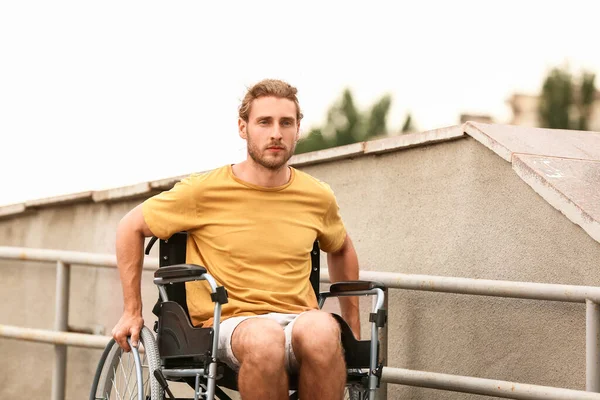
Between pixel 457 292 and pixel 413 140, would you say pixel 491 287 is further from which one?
pixel 413 140

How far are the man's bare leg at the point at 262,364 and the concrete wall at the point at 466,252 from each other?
1.41m

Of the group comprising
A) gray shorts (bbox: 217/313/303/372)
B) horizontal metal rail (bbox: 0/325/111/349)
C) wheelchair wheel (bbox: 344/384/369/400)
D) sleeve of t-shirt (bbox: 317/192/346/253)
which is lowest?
wheelchair wheel (bbox: 344/384/369/400)

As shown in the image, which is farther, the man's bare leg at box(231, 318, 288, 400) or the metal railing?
the metal railing

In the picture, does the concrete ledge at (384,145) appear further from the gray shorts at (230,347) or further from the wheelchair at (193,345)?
the gray shorts at (230,347)

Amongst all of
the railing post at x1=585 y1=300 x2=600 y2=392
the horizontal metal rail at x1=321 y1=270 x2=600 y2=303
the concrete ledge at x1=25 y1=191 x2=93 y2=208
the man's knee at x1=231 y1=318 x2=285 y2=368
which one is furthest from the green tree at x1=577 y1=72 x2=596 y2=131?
the man's knee at x1=231 y1=318 x2=285 y2=368

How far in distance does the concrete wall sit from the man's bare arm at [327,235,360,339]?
2.25 ft

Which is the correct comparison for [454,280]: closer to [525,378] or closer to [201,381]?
[525,378]

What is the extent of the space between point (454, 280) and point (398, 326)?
2.37 feet

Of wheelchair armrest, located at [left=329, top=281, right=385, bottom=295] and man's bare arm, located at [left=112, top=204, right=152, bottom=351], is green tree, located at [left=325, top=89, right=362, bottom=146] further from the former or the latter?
man's bare arm, located at [left=112, top=204, right=152, bottom=351]

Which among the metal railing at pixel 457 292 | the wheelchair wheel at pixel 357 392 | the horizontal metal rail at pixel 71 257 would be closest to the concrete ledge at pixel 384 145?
the metal railing at pixel 457 292

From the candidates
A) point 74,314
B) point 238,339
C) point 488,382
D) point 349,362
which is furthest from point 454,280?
point 74,314

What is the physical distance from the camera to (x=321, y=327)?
3.89 meters

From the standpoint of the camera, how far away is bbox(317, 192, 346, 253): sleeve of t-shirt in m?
4.54

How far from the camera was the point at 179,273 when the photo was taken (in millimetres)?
3947
